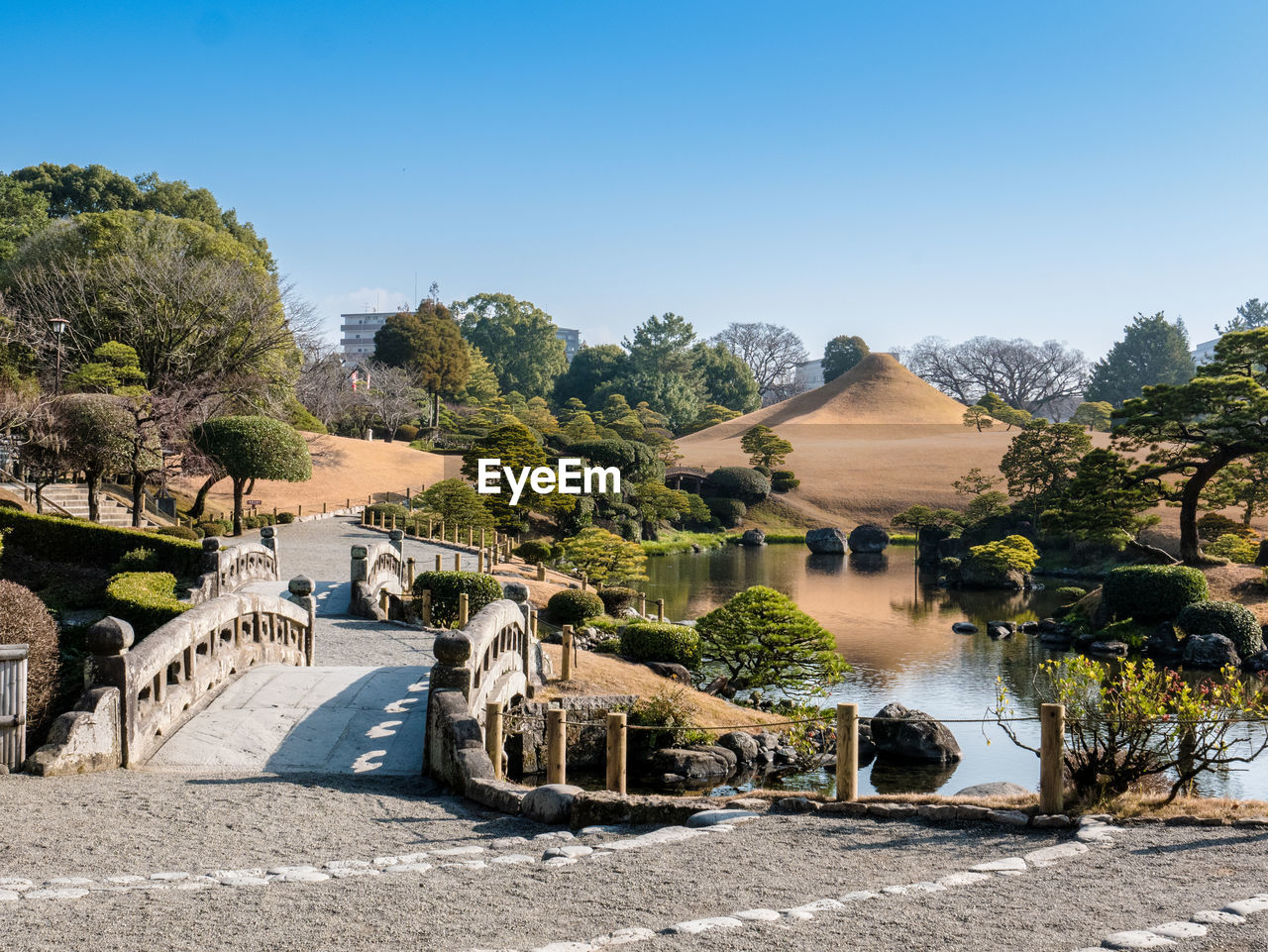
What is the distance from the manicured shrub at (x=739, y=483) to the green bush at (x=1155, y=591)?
34.3 metres

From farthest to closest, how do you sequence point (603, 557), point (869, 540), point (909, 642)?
1. point (869, 540)
2. point (603, 557)
3. point (909, 642)

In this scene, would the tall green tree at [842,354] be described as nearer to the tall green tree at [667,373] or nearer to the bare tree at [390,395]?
the tall green tree at [667,373]

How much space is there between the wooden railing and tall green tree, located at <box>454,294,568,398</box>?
80.3 meters

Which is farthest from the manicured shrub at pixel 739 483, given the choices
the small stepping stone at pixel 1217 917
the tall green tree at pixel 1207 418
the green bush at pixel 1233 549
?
the small stepping stone at pixel 1217 917

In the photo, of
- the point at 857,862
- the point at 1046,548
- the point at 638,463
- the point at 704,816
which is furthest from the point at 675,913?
the point at 638,463

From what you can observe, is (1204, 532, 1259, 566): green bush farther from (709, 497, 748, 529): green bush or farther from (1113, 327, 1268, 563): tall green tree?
(709, 497, 748, 529): green bush

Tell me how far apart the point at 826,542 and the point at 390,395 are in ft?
89.0

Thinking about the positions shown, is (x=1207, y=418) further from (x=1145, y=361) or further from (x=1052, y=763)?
→ (x=1145, y=361)

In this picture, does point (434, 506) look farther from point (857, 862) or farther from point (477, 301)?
point (477, 301)

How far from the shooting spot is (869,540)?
54.0 meters

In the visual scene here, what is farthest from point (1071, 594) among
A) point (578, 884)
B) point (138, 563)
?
point (578, 884)

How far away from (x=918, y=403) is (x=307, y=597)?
272ft

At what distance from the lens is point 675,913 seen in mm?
5582

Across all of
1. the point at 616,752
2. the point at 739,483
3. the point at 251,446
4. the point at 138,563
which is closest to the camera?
the point at 616,752
